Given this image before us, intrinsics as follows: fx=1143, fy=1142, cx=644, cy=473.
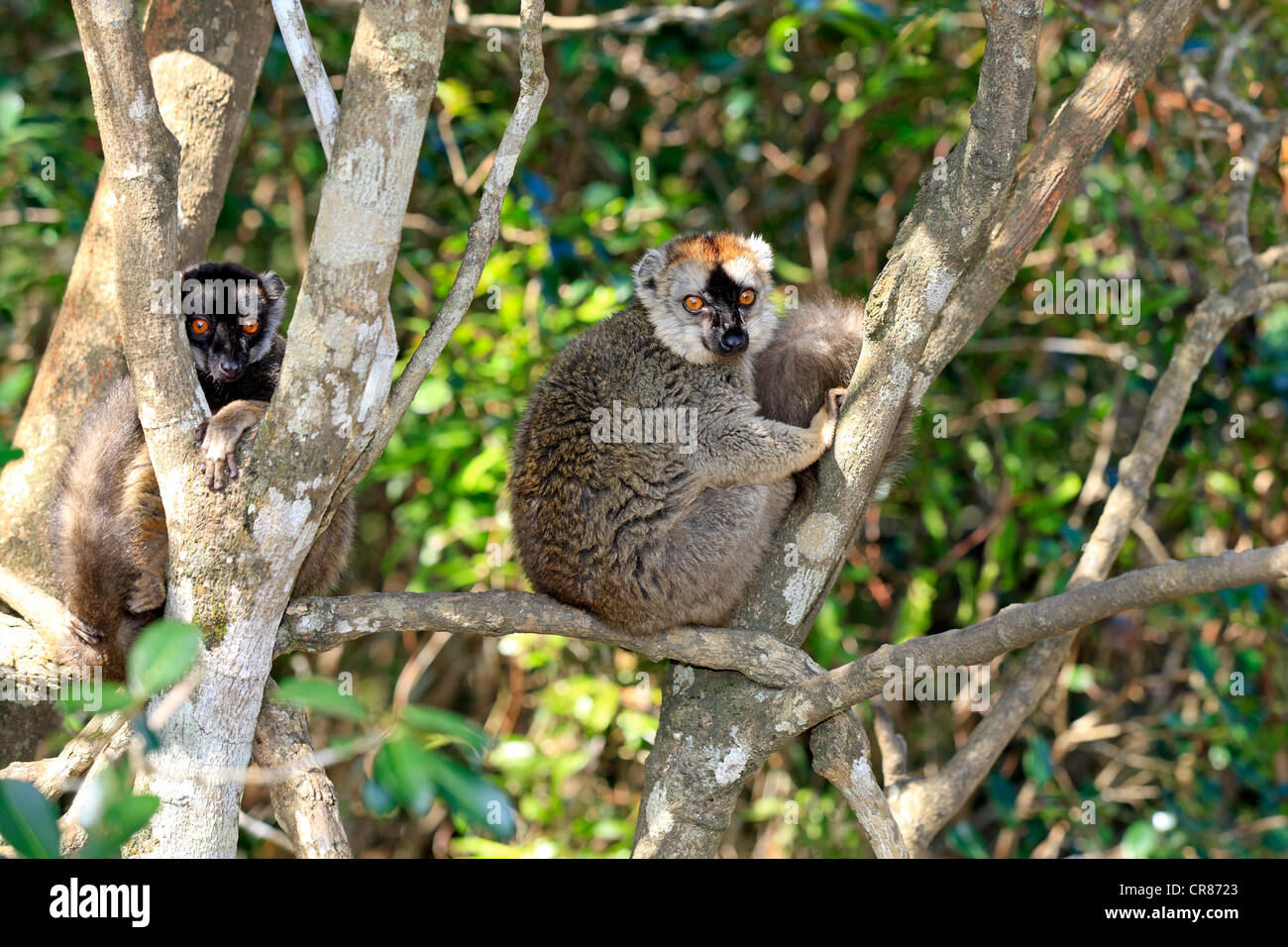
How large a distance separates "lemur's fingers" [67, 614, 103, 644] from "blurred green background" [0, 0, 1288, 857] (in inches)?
77.3

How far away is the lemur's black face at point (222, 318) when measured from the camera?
4.52m

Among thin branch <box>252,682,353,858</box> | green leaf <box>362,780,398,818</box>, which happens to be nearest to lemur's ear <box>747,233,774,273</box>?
thin branch <box>252,682,353,858</box>

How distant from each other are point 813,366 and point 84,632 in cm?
288

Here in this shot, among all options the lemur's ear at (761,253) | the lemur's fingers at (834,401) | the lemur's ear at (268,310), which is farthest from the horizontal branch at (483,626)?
the lemur's ear at (761,253)

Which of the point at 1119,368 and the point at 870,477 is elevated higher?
the point at 1119,368

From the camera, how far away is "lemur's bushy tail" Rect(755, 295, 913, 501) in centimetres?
455

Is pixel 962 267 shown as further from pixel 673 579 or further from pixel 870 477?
pixel 673 579

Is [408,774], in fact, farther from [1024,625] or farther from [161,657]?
[1024,625]

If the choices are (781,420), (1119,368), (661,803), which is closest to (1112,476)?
(1119,368)

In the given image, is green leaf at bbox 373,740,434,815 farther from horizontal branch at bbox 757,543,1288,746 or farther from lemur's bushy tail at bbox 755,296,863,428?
lemur's bushy tail at bbox 755,296,863,428

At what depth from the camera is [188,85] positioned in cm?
466

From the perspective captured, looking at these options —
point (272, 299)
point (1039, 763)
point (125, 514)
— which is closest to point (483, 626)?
point (125, 514)

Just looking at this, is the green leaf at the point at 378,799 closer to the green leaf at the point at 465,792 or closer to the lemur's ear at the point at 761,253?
the green leaf at the point at 465,792

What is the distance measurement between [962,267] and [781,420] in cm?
114
